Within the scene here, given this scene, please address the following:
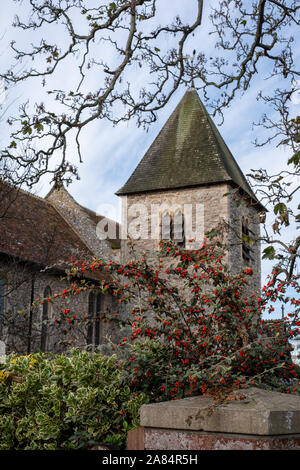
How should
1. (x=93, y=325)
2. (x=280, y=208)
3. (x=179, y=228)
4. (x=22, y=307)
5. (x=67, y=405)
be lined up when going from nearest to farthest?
(x=280, y=208), (x=67, y=405), (x=22, y=307), (x=93, y=325), (x=179, y=228)

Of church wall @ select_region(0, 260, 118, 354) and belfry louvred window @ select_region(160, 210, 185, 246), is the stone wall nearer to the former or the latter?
belfry louvred window @ select_region(160, 210, 185, 246)

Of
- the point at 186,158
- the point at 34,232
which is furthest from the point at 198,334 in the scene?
the point at 186,158

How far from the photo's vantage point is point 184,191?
21.0m

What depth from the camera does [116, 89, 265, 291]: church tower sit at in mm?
20359

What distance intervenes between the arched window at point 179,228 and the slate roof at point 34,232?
3730 millimetres

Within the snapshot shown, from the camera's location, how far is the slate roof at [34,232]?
15.2 m

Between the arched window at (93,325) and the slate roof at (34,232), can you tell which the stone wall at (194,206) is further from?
the slate roof at (34,232)

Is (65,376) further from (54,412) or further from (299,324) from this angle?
(299,324)

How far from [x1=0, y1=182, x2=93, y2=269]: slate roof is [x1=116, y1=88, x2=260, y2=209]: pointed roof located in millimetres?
3473

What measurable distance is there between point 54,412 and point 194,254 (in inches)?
88.0

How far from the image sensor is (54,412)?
4.22 m

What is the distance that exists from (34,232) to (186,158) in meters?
7.94

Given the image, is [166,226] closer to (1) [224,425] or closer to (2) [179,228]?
(2) [179,228]
